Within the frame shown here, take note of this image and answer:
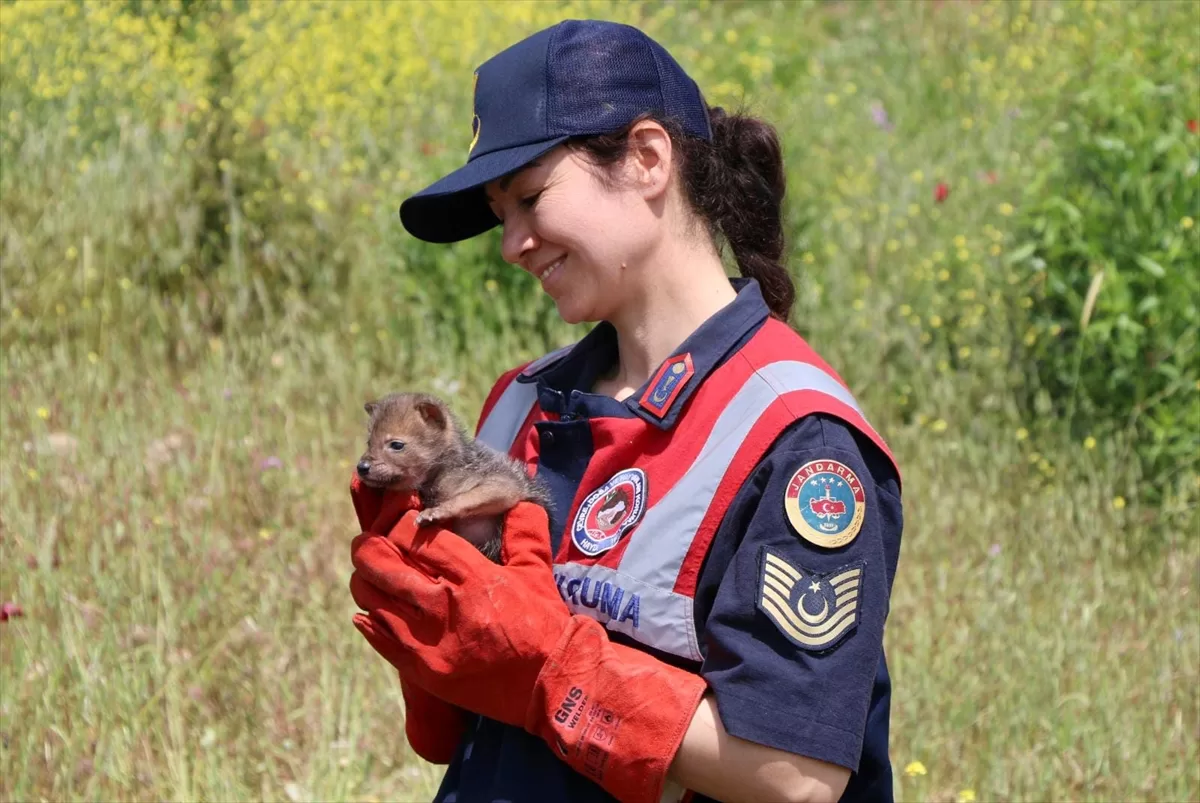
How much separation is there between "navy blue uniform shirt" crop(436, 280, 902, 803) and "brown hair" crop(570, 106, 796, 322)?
0.32 meters

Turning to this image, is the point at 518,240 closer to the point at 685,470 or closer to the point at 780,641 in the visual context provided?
the point at 685,470

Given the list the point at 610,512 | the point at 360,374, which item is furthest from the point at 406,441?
the point at 360,374

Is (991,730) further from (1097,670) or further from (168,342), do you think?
(168,342)

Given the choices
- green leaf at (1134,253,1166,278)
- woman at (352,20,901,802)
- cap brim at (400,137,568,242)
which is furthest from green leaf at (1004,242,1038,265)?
cap brim at (400,137,568,242)

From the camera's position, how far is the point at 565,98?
237 cm

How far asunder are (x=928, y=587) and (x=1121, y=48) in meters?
3.31

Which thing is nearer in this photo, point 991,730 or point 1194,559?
point 991,730

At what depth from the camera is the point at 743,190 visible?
2701mm

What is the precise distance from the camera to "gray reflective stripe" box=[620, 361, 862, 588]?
7.01 ft

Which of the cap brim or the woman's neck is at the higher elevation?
the cap brim

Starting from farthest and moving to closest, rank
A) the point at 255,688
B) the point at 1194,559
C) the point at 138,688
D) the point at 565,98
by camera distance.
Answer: the point at 1194,559 < the point at 255,688 < the point at 138,688 < the point at 565,98

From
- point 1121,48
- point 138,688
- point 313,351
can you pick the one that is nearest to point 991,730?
point 138,688

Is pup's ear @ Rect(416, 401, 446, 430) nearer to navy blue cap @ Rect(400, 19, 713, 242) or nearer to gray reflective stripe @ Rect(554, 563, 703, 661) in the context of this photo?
navy blue cap @ Rect(400, 19, 713, 242)

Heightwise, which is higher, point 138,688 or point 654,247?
point 654,247
